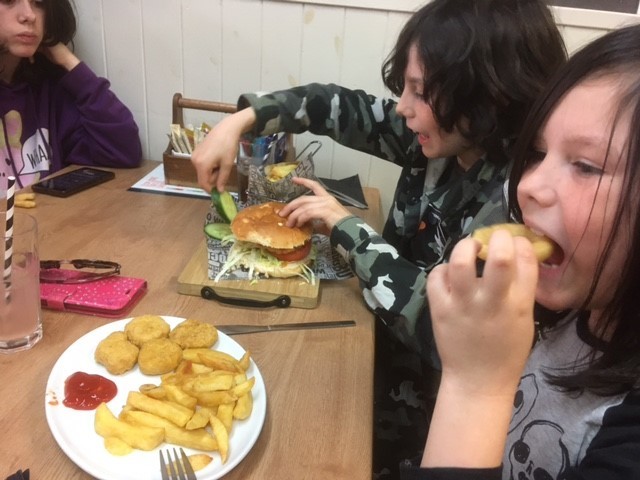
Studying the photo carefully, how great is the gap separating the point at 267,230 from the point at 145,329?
37 cm

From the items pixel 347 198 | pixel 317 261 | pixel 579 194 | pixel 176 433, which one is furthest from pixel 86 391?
pixel 347 198

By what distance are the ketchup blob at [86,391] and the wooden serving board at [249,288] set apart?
0.30m

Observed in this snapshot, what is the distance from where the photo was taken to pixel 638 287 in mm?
653

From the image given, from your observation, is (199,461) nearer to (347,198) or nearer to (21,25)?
(347,198)

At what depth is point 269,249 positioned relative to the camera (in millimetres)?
1161

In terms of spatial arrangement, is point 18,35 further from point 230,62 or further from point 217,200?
point 217,200

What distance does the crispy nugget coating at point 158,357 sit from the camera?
83 centimetres

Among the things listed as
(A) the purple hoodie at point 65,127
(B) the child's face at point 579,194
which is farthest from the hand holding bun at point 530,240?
(A) the purple hoodie at point 65,127

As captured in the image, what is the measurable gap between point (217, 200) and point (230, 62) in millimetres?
753

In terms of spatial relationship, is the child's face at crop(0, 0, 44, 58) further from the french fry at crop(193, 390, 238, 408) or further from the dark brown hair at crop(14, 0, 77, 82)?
the french fry at crop(193, 390, 238, 408)

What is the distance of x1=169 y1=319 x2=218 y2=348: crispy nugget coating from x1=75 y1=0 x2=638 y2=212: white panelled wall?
1.13m

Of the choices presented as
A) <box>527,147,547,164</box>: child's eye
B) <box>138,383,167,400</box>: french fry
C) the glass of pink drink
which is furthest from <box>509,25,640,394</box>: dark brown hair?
the glass of pink drink

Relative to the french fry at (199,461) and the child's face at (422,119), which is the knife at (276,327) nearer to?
the french fry at (199,461)

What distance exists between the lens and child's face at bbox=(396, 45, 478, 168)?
119 cm
